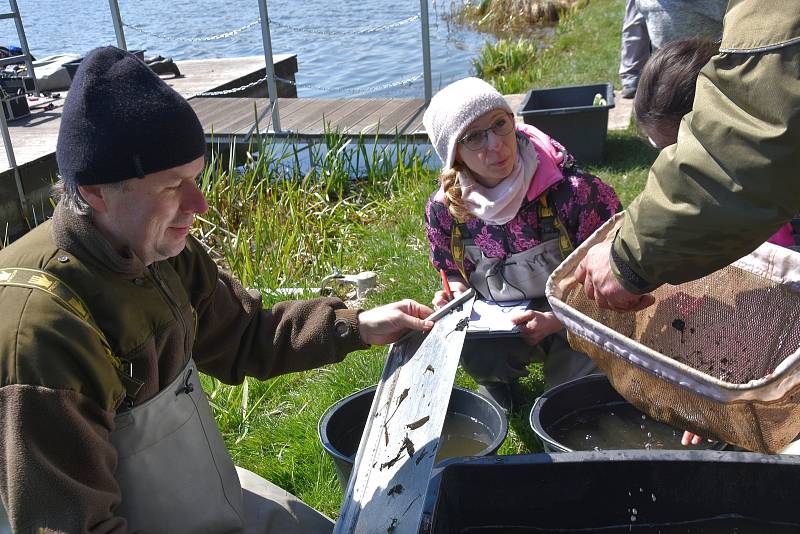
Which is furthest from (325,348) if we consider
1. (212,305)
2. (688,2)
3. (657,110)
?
(688,2)

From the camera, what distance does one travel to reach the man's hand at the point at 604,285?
1995 millimetres

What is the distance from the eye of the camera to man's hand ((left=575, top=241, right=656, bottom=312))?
1995 millimetres

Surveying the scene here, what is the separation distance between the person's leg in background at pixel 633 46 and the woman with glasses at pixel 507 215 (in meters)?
2.72

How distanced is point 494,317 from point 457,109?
2.67ft

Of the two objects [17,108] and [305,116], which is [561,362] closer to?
[305,116]

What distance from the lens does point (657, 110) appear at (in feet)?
9.21

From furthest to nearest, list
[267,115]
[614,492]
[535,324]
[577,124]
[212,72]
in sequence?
[212,72]
[267,115]
[577,124]
[535,324]
[614,492]

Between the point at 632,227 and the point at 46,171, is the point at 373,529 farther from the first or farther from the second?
the point at 46,171

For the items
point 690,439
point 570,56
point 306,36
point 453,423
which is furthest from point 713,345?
point 306,36

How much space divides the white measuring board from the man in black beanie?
0.54 ft

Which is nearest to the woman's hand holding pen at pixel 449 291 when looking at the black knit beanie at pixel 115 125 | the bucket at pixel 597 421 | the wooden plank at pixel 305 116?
the bucket at pixel 597 421

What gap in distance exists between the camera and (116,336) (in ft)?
6.11

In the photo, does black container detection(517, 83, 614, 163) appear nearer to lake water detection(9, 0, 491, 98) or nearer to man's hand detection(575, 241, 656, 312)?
man's hand detection(575, 241, 656, 312)

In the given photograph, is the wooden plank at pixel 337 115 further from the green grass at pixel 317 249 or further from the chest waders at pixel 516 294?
the chest waders at pixel 516 294
